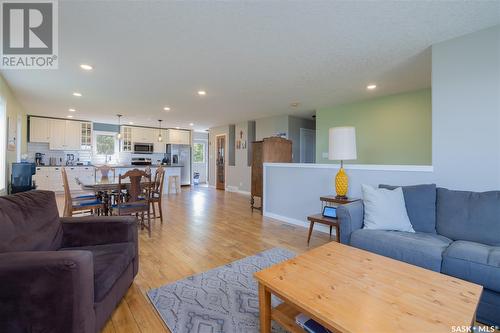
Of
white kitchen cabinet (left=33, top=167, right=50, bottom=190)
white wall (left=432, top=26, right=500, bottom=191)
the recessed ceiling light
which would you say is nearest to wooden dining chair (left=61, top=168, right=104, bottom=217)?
the recessed ceiling light

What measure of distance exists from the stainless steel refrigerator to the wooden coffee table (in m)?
8.56

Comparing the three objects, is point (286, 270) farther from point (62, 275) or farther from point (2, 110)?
point (2, 110)

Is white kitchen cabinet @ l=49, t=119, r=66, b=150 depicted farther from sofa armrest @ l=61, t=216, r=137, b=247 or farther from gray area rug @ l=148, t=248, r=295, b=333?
gray area rug @ l=148, t=248, r=295, b=333

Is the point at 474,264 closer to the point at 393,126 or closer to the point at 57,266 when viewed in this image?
the point at 57,266

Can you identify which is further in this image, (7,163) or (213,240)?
(7,163)

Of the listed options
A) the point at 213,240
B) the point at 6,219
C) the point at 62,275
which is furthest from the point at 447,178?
the point at 6,219

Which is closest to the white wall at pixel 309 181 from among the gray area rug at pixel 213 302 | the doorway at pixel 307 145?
the gray area rug at pixel 213 302

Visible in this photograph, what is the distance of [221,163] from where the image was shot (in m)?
9.04

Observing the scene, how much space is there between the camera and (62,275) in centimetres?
113

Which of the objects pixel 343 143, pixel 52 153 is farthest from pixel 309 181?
pixel 52 153

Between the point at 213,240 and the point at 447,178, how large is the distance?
292 centimetres

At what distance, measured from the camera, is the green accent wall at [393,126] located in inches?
166

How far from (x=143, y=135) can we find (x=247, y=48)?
7.40 m

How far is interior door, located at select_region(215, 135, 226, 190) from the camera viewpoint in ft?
29.1
